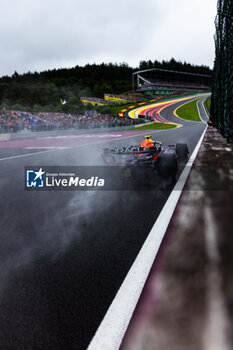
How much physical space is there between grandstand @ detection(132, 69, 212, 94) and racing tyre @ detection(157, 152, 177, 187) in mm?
127127

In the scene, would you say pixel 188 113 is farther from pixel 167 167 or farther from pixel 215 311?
pixel 215 311

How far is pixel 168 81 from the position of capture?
145 meters

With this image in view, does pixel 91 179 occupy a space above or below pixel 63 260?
below

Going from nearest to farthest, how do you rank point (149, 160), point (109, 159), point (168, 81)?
point (149, 160), point (109, 159), point (168, 81)

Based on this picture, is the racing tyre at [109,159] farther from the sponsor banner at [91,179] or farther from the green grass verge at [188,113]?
the green grass verge at [188,113]

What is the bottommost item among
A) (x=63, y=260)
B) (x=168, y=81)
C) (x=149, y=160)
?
(x=63, y=260)

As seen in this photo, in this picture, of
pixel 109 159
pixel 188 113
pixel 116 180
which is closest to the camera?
pixel 109 159

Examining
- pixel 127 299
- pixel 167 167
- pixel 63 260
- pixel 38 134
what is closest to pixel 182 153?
pixel 167 167

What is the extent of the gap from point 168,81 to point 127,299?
498 ft

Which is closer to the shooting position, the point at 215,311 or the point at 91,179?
the point at 215,311

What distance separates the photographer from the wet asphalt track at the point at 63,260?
1975mm

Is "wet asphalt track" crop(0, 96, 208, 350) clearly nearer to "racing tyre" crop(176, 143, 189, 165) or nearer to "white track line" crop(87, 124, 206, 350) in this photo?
"white track line" crop(87, 124, 206, 350)

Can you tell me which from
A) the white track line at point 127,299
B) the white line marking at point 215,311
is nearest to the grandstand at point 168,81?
the white track line at point 127,299

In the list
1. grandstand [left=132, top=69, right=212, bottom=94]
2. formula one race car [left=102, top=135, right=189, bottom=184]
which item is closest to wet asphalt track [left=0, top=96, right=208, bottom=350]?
formula one race car [left=102, top=135, right=189, bottom=184]
